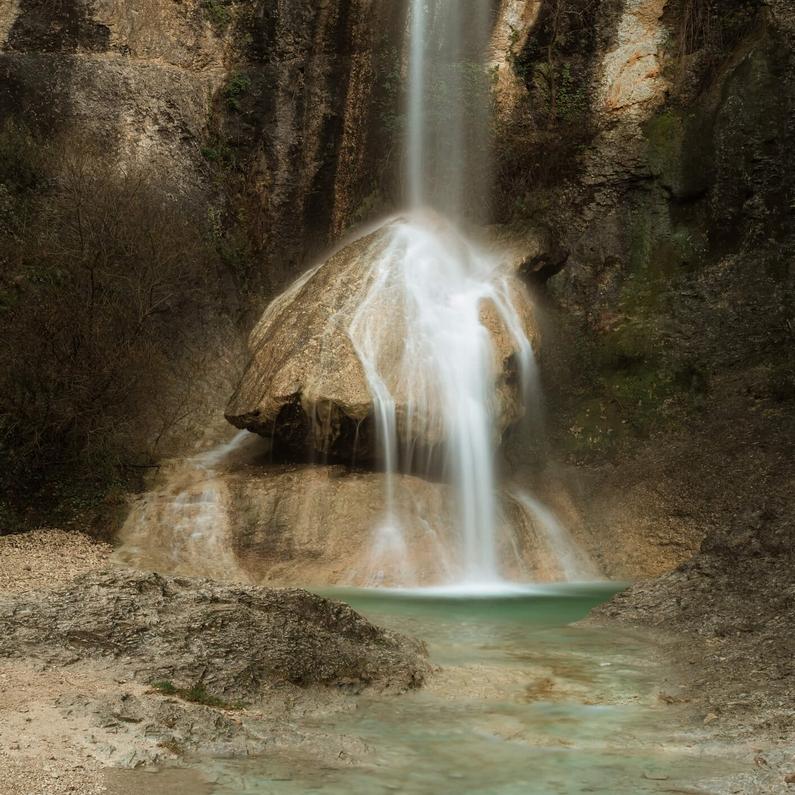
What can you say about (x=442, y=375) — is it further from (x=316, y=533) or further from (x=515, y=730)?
(x=515, y=730)

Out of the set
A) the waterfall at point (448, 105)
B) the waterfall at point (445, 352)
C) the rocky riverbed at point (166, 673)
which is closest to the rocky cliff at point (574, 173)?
the waterfall at point (448, 105)

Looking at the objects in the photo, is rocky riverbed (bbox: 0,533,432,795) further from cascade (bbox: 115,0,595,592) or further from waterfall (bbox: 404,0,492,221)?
waterfall (bbox: 404,0,492,221)

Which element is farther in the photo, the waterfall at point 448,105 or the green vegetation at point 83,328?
the waterfall at point 448,105

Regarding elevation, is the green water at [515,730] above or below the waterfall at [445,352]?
below

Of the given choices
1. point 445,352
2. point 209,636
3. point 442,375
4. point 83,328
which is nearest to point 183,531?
point 83,328

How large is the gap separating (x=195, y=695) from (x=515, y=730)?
6.31 ft

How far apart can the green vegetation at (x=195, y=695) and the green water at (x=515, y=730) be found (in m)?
0.52

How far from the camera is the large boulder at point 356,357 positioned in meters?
14.0

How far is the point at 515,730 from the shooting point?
5.94 meters

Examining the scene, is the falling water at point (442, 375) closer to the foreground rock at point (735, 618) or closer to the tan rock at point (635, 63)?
the foreground rock at point (735, 618)

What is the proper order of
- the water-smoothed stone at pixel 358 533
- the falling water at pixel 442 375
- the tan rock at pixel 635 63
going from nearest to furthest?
the water-smoothed stone at pixel 358 533 → the falling water at pixel 442 375 → the tan rock at pixel 635 63

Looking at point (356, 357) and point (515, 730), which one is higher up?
point (356, 357)

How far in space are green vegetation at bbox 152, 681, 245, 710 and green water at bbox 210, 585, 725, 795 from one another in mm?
519

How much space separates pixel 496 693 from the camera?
266 inches
